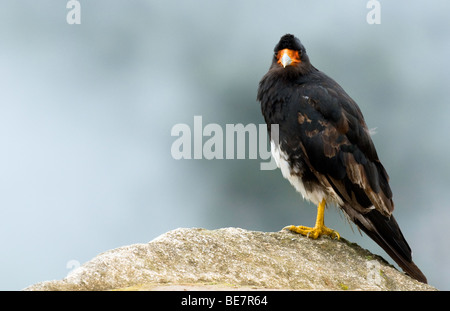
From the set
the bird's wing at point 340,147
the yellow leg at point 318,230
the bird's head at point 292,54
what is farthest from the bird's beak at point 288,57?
the yellow leg at point 318,230

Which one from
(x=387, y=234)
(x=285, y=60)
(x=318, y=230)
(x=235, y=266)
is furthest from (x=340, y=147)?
(x=235, y=266)

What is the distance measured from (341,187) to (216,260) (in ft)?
7.67

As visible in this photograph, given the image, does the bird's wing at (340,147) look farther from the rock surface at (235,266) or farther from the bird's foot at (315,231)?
the rock surface at (235,266)

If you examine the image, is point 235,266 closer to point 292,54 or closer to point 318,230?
point 318,230

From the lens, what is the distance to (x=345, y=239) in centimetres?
841

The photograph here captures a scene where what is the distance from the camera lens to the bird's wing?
835 centimetres

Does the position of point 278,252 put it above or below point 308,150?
below

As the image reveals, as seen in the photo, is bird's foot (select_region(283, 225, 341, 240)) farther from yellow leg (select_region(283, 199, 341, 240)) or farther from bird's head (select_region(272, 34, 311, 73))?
bird's head (select_region(272, 34, 311, 73))

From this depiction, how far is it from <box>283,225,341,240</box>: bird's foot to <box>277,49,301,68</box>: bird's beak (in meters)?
2.26

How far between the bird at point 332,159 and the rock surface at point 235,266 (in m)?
0.41

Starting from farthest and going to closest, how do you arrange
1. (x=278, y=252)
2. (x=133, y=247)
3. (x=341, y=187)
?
(x=341, y=187) → (x=278, y=252) → (x=133, y=247)
